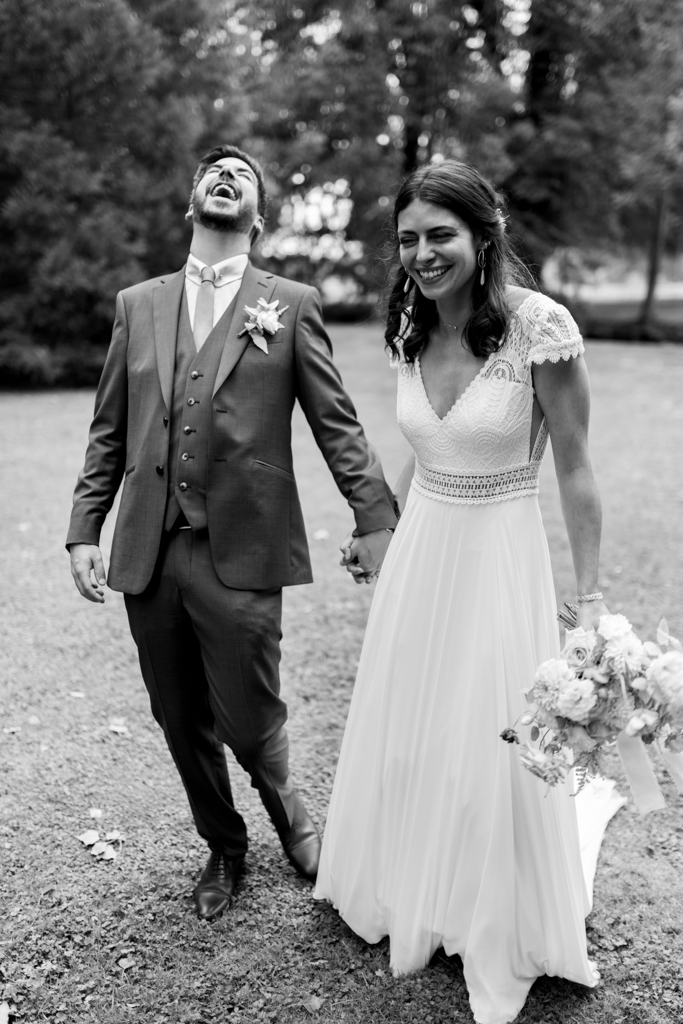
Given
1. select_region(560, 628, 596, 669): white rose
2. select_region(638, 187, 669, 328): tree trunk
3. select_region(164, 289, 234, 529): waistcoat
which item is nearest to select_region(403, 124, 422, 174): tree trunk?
select_region(638, 187, 669, 328): tree trunk

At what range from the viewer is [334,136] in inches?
819

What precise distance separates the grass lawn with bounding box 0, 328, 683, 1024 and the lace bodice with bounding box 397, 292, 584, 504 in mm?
1588

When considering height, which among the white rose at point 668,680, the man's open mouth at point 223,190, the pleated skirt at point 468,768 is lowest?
the pleated skirt at point 468,768

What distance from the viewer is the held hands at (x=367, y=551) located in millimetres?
3039

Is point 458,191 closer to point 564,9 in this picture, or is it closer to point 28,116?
point 28,116

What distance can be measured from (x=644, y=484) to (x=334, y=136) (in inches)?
566

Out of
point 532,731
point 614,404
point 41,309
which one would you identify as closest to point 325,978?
point 532,731

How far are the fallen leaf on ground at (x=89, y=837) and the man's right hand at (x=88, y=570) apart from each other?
4.06 ft

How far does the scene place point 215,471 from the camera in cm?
291

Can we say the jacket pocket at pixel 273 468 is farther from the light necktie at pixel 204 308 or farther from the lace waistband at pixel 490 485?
the lace waistband at pixel 490 485

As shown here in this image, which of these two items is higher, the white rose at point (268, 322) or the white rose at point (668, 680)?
the white rose at point (268, 322)

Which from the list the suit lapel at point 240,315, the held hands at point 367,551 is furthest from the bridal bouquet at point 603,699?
the suit lapel at point 240,315

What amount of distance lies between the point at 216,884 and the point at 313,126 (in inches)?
776

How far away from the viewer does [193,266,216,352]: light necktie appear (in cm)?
299
